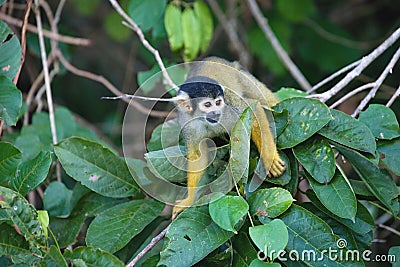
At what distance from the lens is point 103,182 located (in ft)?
7.50

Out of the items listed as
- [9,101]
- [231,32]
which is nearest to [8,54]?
[9,101]

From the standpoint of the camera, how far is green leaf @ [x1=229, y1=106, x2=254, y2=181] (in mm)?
1890

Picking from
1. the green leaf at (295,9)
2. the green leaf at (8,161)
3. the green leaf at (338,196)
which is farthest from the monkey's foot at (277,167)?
the green leaf at (295,9)

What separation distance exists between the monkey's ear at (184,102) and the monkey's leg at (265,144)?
1.01 ft

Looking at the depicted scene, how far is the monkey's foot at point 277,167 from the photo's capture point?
6.93 ft

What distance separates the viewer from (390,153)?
2.13 metres

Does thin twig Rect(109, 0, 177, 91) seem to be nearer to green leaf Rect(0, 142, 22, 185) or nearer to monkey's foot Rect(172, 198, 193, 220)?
monkey's foot Rect(172, 198, 193, 220)

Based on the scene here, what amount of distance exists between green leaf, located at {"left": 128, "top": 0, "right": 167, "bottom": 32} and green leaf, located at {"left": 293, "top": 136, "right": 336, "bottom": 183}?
146cm

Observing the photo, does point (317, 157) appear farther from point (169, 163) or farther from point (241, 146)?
point (169, 163)

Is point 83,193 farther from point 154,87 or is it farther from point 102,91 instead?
point 102,91

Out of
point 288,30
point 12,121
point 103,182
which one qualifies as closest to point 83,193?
point 103,182

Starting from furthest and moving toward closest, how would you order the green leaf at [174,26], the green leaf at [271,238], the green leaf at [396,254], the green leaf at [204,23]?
the green leaf at [204,23] → the green leaf at [174,26] → the green leaf at [396,254] → the green leaf at [271,238]

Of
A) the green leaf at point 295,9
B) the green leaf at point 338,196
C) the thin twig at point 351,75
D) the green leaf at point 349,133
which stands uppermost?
the green leaf at point 295,9

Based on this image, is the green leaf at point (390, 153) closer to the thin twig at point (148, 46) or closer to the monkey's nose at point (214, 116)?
the monkey's nose at point (214, 116)
